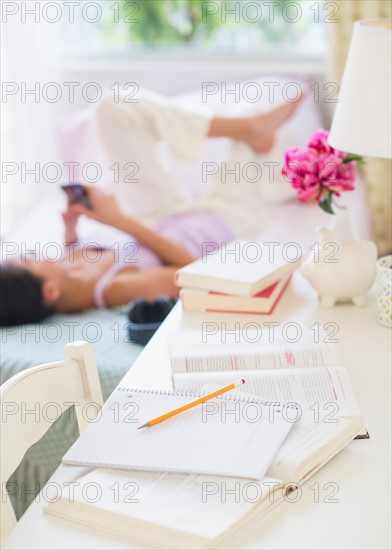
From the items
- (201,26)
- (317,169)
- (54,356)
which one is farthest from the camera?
(201,26)

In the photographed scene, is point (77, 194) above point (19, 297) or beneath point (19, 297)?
above

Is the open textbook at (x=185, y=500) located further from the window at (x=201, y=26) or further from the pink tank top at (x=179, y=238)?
the window at (x=201, y=26)

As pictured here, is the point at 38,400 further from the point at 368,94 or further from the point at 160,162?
the point at 160,162

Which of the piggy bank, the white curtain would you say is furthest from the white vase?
the white curtain

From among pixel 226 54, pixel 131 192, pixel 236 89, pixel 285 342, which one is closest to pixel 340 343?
pixel 285 342

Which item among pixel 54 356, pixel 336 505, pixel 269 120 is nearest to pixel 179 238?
pixel 269 120

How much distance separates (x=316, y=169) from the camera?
147cm

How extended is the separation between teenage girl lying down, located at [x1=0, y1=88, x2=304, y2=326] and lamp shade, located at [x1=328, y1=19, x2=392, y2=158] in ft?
3.00

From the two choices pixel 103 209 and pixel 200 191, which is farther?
pixel 200 191

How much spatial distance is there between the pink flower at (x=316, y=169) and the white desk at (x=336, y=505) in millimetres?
297

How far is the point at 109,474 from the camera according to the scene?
1.01 meters

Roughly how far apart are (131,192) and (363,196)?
0.75 m

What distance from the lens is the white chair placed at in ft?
3.25

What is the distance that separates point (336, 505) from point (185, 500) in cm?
18
